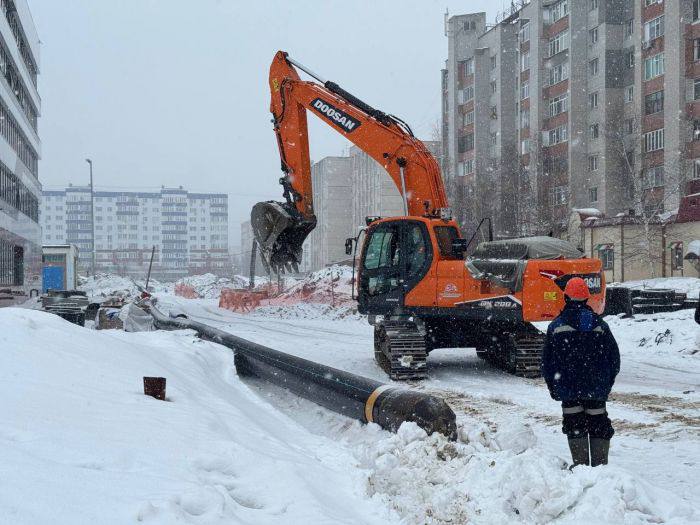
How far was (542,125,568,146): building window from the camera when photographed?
53.8 m

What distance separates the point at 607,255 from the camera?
39812 millimetres

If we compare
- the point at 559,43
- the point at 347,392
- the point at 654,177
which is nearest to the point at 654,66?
the point at 654,177

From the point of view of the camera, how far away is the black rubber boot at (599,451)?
5.36 m

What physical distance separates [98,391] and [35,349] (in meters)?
1.12

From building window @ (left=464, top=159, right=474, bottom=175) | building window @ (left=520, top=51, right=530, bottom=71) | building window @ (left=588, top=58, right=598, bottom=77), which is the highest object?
building window @ (left=520, top=51, right=530, bottom=71)

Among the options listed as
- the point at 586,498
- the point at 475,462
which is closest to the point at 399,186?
the point at 475,462

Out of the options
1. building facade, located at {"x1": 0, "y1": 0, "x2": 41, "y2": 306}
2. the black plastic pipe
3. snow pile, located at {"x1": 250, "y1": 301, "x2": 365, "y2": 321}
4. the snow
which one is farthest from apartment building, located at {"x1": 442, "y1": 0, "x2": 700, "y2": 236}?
the black plastic pipe

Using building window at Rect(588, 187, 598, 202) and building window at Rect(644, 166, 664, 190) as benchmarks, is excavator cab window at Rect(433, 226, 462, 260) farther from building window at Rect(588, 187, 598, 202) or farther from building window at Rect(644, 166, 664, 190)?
building window at Rect(588, 187, 598, 202)

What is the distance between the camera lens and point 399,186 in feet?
41.7

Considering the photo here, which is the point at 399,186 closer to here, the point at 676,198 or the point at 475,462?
the point at 475,462

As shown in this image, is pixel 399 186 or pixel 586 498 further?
pixel 399 186

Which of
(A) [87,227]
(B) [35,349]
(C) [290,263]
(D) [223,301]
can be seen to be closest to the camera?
(B) [35,349]

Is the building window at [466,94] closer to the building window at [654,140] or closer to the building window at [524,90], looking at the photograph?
the building window at [524,90]

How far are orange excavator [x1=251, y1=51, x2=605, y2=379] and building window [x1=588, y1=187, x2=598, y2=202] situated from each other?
41508 millimetres
